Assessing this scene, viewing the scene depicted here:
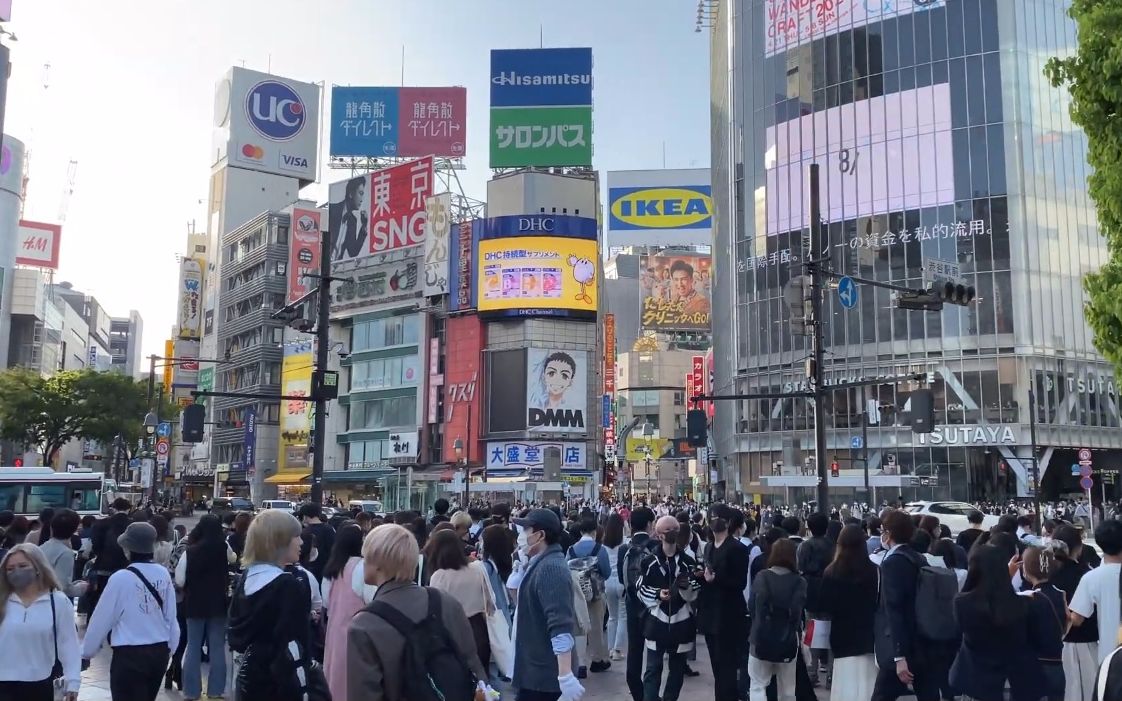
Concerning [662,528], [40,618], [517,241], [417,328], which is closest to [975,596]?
[662,528]

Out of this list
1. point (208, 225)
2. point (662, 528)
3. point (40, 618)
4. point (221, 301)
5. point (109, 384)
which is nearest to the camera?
point (40, 618)

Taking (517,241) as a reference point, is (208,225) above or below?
above

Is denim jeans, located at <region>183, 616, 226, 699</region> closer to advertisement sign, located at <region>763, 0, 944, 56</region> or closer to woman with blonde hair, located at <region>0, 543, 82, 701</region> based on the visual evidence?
woman with blonde hair, located at <region>0, 543, 82, 701</region>

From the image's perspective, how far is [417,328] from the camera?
66.8 meters

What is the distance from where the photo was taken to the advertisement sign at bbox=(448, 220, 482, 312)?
209 ft

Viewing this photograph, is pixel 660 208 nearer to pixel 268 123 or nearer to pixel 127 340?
pixel 268 123

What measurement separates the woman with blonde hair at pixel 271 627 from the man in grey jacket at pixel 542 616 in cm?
129

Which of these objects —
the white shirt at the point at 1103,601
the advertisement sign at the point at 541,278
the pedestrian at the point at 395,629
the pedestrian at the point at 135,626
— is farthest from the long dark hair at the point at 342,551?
the advertisement sign at the point at 541,278

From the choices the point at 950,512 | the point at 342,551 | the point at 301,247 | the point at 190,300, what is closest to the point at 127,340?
the point at 190,300

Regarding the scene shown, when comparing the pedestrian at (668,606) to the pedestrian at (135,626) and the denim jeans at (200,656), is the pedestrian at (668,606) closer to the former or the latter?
the pedestrian at (135,626)

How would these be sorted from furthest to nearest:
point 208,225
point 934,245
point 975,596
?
point 208,225 < point 934,245 < point 975,596

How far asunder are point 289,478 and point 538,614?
231 ft

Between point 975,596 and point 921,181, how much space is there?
48623mm

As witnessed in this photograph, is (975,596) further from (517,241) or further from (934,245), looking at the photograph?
(517,241)
